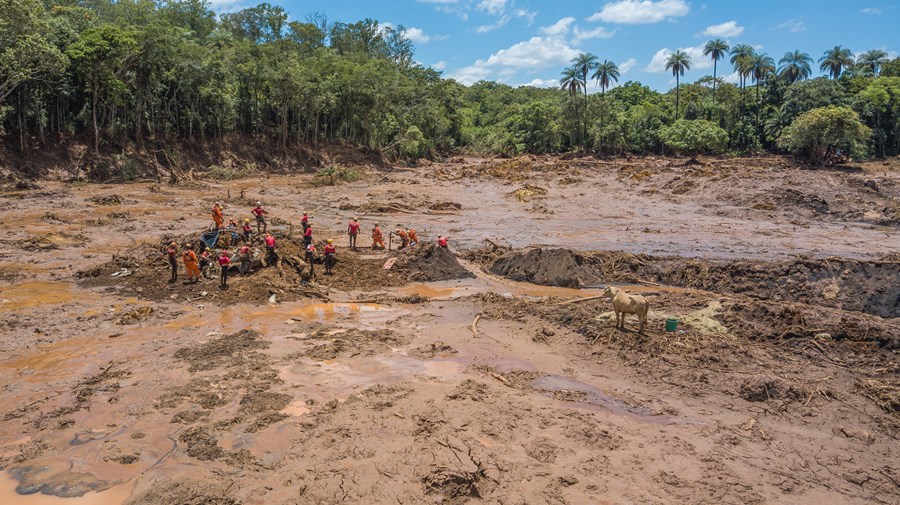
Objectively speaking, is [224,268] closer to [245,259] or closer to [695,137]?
[245,259]

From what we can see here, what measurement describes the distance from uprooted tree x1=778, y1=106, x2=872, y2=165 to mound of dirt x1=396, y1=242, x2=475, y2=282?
44.2m

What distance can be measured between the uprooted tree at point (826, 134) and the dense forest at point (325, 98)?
0.47ft

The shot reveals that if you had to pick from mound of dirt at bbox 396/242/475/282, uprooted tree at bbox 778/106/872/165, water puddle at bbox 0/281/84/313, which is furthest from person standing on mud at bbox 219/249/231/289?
uprooted tree at bbox 778/106/872/165

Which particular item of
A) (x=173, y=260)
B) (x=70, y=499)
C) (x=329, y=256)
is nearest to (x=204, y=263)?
(x=173, y=260)

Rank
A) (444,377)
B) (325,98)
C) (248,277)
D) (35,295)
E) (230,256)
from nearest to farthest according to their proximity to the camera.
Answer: (444,377) < (35,295) < (248,277) < (230,256) < (325,98)

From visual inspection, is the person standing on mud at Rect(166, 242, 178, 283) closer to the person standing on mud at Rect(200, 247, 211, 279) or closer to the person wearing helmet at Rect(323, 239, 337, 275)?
the person standing on mud at Rect(200, 247, 211, 279)

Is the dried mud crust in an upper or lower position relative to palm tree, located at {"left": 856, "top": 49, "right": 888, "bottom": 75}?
lower

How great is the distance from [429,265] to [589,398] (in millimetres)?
9488

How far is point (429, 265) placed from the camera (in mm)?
17969

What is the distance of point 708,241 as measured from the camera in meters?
24.5

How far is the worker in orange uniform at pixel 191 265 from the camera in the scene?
15.4 m

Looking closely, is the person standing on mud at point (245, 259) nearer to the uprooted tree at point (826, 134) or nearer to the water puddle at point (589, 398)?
the water puddle at point (589, 398)

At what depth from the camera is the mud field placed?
22.3 feet

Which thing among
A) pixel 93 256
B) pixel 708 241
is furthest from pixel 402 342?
pixel 708 241
